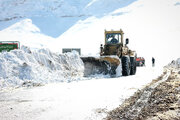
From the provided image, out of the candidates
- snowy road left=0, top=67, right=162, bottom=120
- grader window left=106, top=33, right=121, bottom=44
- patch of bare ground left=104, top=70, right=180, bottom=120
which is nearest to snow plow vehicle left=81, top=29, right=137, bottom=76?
grader window left=106, top=33, right=121, bottom=44

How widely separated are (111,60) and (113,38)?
8.37ft

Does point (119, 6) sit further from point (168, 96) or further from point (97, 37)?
point (168, 96)

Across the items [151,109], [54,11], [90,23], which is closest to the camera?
[151,109]

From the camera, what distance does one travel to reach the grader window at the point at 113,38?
44.7 feet

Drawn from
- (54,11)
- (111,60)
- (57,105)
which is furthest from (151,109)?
(54,11)

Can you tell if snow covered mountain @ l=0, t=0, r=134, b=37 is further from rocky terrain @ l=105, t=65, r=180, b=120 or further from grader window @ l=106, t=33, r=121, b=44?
rocky terrain @ l=105, t=65, r=180, b=120

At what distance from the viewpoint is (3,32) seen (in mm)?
66500

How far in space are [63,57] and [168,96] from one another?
11.8m

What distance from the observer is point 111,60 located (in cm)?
1165

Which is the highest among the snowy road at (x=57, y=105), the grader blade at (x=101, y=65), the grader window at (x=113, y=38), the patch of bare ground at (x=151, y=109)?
the grader window at (x=113, y=38)

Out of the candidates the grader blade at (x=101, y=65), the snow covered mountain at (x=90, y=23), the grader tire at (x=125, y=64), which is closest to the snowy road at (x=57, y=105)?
the grader blade at (x=101, y=65)

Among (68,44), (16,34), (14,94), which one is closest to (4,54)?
(14,94)

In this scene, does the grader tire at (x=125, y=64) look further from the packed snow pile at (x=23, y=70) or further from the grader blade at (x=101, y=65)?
the packed snow pile at (x=23, y=70)

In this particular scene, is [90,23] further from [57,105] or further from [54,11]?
[57,105]
